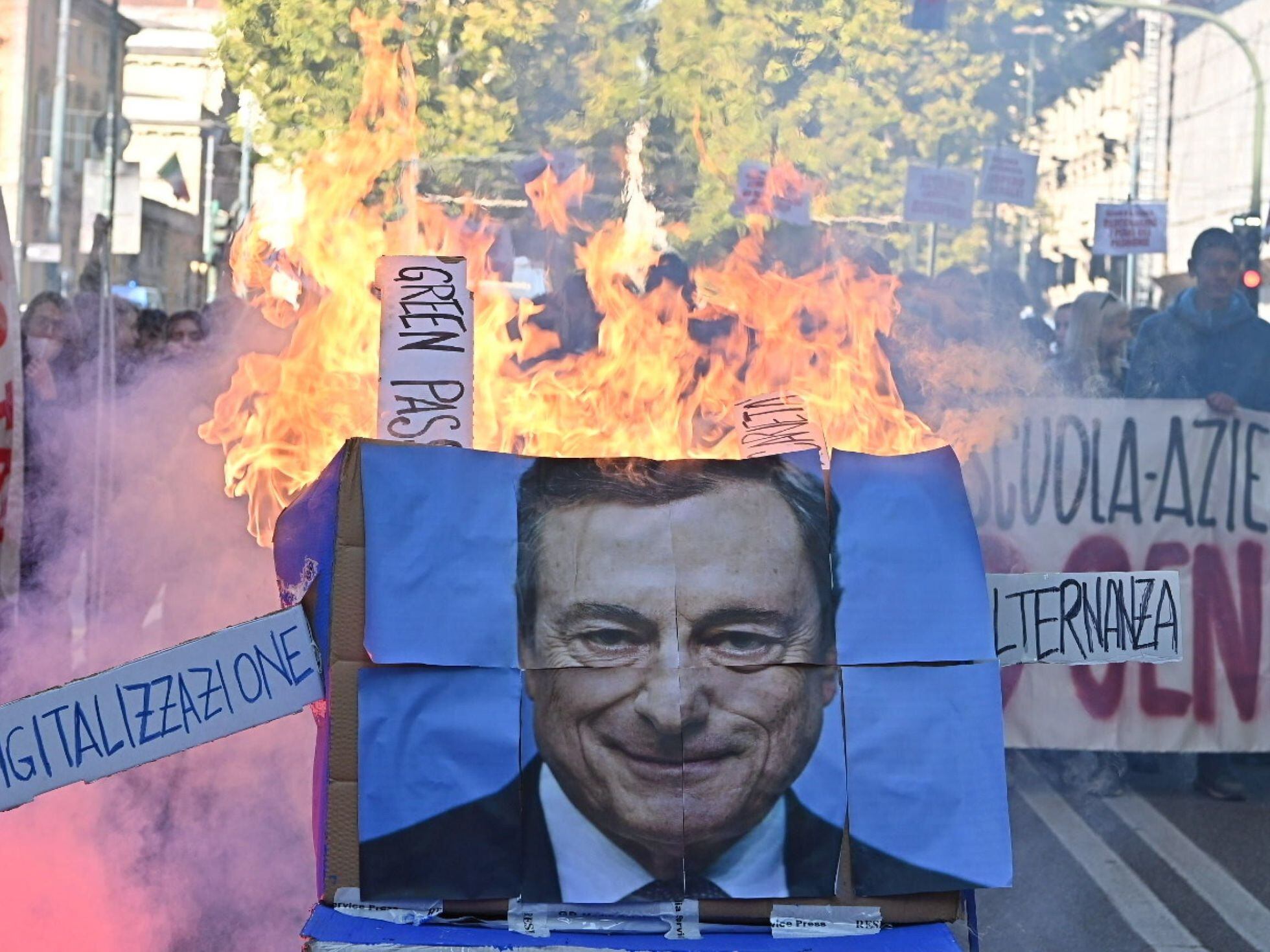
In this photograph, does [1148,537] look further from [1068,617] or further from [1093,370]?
[1068,617]

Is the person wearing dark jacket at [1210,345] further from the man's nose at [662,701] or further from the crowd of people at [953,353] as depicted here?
the man's nose at [662,701]

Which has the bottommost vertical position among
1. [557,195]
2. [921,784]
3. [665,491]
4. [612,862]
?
[612,862]

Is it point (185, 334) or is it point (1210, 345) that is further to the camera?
point (1210, 345)

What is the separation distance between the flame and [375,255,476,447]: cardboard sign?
0.39 meters

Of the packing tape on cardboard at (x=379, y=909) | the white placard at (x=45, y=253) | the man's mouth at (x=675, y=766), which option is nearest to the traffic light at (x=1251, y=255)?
the man's mouth at (x=675, y=766)

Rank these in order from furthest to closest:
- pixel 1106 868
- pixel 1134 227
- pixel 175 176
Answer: pixel 175 176 → pixel 1134 227 → pixel 1106 868

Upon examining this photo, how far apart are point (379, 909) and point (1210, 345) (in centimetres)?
616

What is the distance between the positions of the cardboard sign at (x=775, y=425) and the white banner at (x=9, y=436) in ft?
8.02

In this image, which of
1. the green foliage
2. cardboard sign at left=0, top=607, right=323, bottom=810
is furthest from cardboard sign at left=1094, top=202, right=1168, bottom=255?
cardboard sign at left=0, top=607, right=323, bottom=810

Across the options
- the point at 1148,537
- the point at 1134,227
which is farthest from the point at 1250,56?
the point at 1148,537

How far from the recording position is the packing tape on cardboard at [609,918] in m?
2.95

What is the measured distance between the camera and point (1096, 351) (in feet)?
30.1

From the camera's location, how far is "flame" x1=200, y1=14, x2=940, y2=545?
400cm

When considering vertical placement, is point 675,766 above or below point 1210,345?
below
